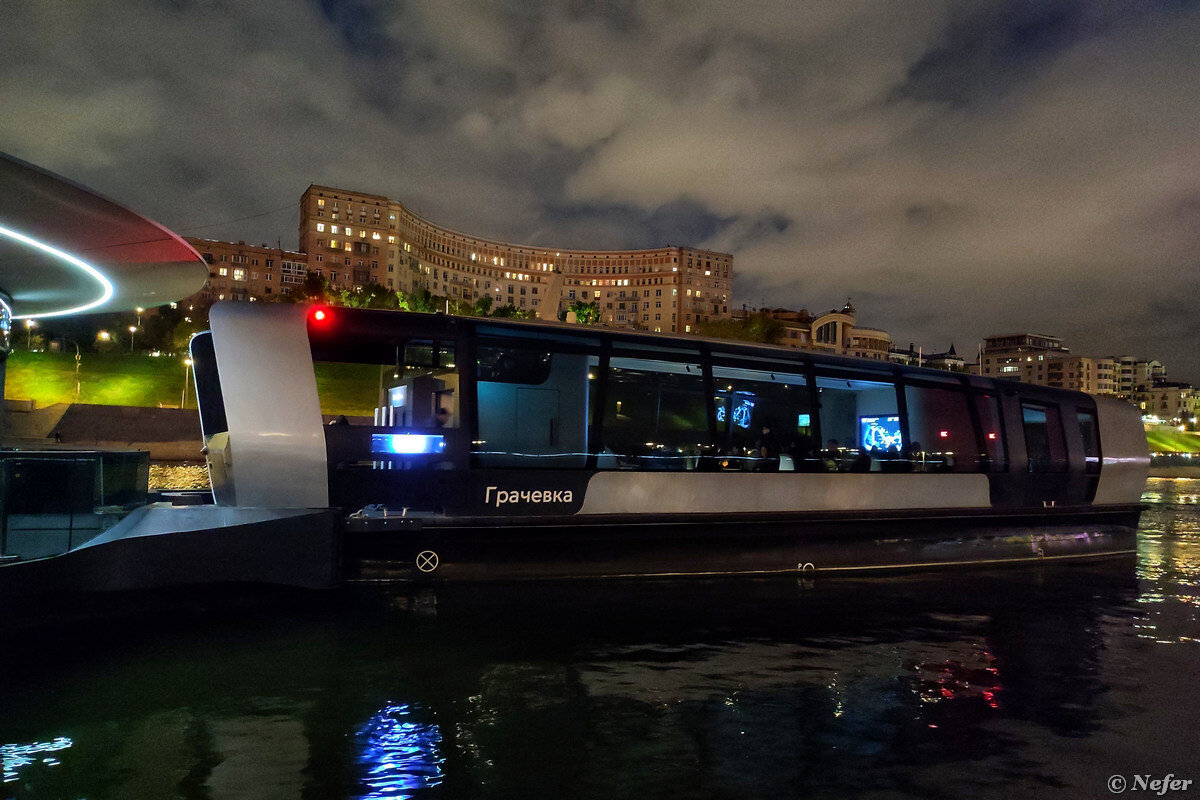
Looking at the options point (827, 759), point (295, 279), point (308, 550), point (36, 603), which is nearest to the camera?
point (827, 759)

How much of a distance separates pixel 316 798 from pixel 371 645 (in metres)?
2.98

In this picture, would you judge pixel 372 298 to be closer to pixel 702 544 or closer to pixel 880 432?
pixel 880 432

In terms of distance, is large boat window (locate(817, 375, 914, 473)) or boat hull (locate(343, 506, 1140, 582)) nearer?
boat hull (locate(343, 506, 1140, 582))

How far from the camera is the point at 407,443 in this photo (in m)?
8.76

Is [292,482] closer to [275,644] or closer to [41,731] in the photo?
[275,644]

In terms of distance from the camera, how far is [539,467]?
9469 mm

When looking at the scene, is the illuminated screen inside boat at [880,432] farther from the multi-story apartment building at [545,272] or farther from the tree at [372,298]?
the multi-story apartment building at [545,272]

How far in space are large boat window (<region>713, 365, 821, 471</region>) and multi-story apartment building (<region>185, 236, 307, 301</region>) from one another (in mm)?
125382

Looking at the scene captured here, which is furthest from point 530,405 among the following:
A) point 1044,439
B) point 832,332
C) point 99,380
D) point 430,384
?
point 832,332

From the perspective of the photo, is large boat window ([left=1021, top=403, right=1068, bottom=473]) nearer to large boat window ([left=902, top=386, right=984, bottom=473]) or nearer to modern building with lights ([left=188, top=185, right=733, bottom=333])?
large boat window ([left=902, top=386, right=984, bottom=473])

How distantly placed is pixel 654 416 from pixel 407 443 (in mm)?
3323

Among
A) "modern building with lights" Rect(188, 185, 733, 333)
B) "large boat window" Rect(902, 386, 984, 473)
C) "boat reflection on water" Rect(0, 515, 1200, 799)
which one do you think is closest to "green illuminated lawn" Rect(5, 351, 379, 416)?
"large boat window" Rect(902, 386, 984, 473)

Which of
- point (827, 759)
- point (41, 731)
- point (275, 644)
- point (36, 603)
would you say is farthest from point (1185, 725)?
point (36, 603)

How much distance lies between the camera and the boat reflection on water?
4684mm
